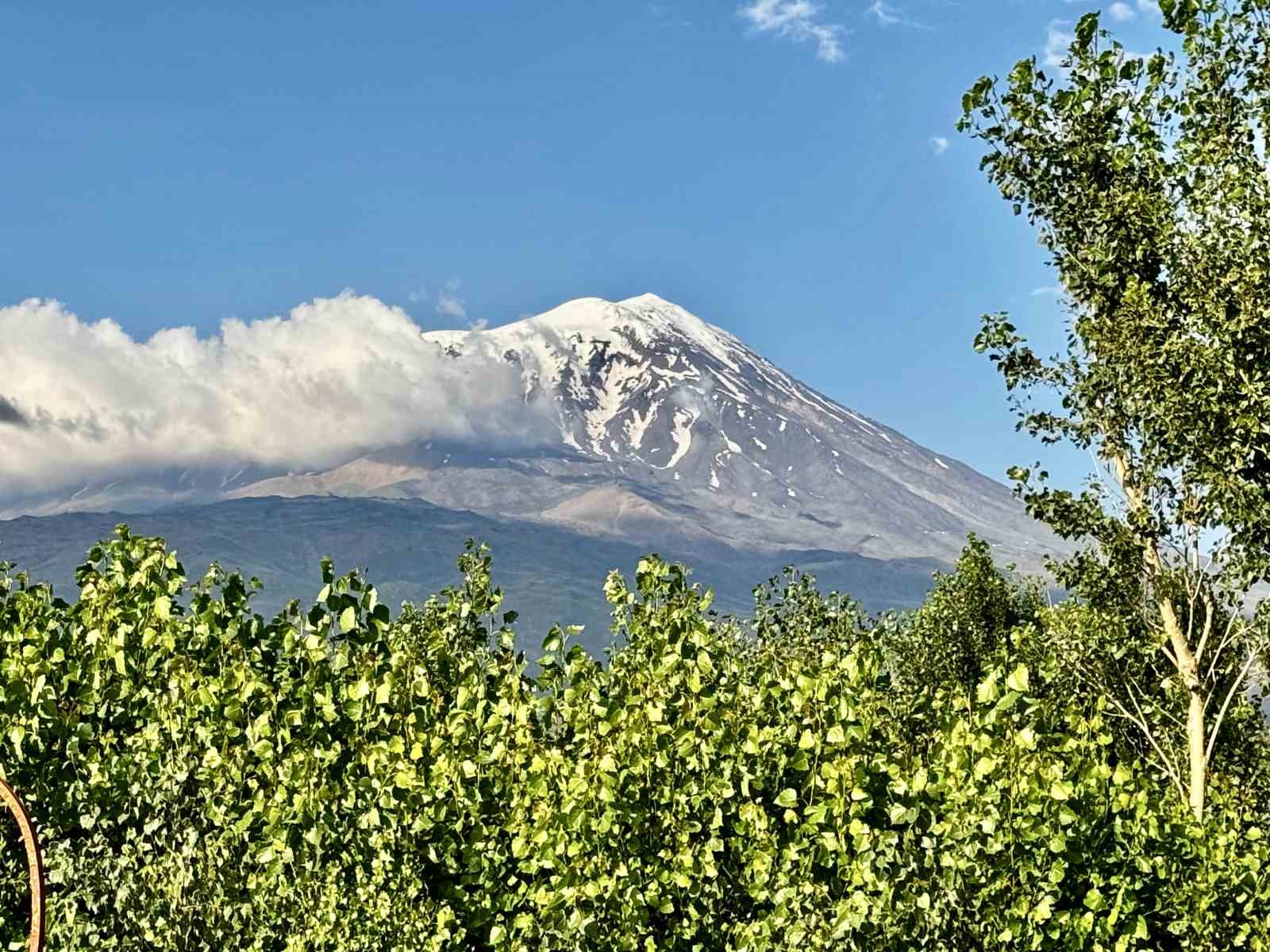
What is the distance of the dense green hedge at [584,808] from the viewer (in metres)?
13.9

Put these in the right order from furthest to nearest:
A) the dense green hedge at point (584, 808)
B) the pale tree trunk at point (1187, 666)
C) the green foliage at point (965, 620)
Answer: the green foliage at point (965, 620)
the pale tree trunk at point (1187, 666)
the dense green hedge at point (584, 808)

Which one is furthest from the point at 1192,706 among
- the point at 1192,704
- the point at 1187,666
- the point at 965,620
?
the point at 965,620

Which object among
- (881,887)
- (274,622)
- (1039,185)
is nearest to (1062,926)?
(881,887)

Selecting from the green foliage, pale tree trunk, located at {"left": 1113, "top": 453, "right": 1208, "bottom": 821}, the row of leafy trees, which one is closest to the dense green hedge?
the row of leafy trees

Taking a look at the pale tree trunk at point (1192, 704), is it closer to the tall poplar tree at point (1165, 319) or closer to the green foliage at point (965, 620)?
the tall poplar tree at point (1165, 319)

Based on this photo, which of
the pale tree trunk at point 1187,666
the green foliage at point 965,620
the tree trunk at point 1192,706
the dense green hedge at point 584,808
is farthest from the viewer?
the green foliage at point 965,620

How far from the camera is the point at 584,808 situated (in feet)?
46.1

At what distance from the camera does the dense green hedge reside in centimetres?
1394

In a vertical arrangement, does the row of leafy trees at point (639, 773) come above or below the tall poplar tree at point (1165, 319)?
below

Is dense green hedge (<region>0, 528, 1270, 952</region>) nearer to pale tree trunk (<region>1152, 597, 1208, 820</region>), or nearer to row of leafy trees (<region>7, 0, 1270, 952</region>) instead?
row of leafy trees (<region>7, 0, 1270, 952</region>)

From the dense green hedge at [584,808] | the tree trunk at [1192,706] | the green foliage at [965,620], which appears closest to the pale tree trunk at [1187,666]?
the tree trunk at [1192,706]

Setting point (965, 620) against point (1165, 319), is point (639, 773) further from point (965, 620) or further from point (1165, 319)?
point (965, 620)

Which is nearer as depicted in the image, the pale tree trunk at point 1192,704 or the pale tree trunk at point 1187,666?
the pale tree trunk at point 1192,704

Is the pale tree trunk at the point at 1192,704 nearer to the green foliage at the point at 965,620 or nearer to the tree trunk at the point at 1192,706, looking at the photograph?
the tree trunk at the point at 1192,706
